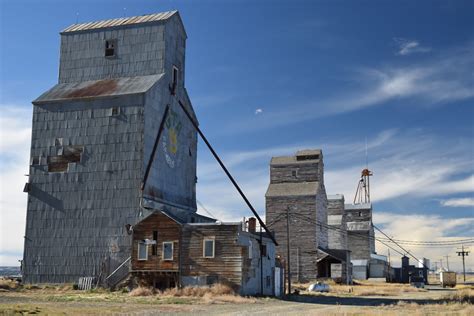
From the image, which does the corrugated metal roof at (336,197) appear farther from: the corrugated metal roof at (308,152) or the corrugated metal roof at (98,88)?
the corrugated metal roof at (98,88)

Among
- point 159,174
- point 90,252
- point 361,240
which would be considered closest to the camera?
point 90,252

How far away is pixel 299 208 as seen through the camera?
74.8 m

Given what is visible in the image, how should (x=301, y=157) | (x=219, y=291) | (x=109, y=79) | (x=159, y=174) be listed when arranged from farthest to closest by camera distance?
(x=301, y=157), (x=109, y=79), (x=159, y=174), (x=219, y=291)

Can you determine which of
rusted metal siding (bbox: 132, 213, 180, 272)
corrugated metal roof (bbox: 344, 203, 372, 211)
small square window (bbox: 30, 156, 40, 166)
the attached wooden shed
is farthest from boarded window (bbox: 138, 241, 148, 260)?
corrugated metal roof (bbox: 344, 203, 372, 211)

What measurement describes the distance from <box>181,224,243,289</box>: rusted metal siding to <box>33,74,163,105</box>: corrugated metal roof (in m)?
12.9

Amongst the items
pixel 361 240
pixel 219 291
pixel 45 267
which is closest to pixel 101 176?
pixel 45 267

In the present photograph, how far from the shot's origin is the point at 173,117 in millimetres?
52750

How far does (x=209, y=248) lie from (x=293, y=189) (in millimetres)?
35739

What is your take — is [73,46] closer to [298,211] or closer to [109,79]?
[109,79]

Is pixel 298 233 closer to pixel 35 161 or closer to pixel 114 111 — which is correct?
pixel 114 111

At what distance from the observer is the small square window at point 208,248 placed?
4200 cm

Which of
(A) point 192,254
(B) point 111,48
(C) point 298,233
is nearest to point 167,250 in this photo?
(A) point 192,254

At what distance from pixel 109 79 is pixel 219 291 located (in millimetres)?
22304

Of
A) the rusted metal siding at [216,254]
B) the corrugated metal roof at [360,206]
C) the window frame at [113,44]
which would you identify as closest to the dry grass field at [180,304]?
the rusted metal siding at [216,254]
